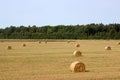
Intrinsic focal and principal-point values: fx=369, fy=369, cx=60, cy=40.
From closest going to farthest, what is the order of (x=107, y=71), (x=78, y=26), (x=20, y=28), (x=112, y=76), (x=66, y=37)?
(x=112, y=76) < (x=107, y=71) < (x=66, y=37) < (x=78, y=26) < (x=20, y=28)

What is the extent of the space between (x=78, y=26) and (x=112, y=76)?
12284 cm

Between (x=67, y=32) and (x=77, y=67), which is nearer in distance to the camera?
(x=77, y=67)

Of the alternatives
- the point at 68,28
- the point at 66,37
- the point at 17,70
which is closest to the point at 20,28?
the point at 68,28

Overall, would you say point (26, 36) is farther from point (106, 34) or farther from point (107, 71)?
point (107, 71)

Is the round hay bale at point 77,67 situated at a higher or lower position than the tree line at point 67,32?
lower

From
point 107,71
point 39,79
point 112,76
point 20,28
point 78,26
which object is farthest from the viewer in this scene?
point 20,28

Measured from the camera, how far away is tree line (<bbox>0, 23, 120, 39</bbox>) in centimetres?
12468

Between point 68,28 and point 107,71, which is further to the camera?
point 68,28

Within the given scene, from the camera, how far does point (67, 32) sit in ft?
438

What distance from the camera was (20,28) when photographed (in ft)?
500

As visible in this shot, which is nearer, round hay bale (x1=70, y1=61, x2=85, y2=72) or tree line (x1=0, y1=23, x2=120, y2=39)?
round hay bale (x1=70, y1=61, x2=85, y2=72)

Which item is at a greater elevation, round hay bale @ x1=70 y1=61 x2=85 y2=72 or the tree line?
the tree line

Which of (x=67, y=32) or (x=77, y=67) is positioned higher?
(x=67, y=32)

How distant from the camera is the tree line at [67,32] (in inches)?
4909
